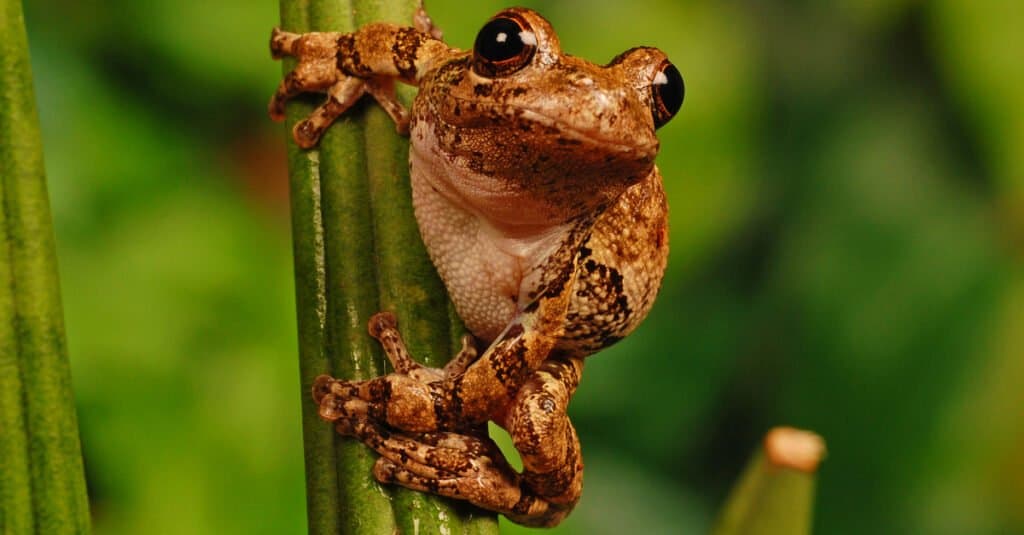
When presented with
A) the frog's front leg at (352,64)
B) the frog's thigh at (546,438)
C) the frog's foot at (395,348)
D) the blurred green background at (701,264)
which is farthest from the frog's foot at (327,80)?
the blurred green background at (701,264)

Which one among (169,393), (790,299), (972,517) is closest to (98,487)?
(169,393)

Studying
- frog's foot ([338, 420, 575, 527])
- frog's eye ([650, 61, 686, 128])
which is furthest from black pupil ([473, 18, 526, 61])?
frog's foot ([338, 420, 575, 527])

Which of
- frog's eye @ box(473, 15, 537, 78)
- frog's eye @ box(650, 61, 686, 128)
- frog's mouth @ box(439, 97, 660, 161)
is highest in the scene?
frog's eye @ box(473, 15, 537, 78)

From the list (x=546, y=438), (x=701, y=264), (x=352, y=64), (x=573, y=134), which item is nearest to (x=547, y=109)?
(x=573, y=134)

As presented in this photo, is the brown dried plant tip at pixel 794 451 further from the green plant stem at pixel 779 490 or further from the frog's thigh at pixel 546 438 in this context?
the frog's thigh at pixel 546 438

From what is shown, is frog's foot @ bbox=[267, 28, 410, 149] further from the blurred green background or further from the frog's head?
the blurred green background

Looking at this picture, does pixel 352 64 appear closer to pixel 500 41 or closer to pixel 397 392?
pixel 500 41

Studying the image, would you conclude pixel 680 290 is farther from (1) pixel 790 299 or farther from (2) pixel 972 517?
(2) pixel 972 517
